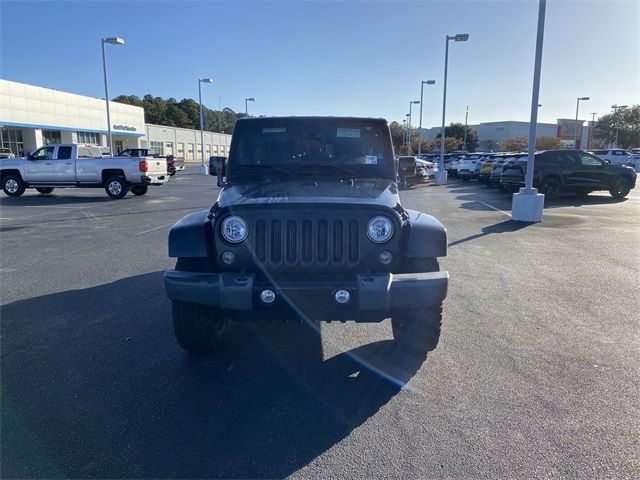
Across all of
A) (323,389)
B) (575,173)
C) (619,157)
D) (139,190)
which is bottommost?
(323,389)

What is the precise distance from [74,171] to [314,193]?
1696 centimetres

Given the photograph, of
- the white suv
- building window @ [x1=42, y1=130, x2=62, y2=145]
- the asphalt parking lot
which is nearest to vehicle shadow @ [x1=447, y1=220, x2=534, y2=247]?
the asphalt parking lot

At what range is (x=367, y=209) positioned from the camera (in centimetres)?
346

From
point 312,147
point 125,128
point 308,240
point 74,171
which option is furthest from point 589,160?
point 125,128

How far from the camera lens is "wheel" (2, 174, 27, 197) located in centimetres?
1844

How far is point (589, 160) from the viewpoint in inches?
674

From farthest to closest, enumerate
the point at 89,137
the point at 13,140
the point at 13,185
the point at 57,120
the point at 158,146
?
the point at 158,146, the point at 89,137, the point at 57,120, the point at 13,140, the point at 13,185

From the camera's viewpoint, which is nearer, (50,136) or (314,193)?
(314,193)

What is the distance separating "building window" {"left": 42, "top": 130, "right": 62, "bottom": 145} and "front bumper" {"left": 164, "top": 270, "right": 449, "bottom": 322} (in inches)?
1851

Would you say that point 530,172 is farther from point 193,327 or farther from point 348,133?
point 193,327

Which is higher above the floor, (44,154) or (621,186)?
(44,154)

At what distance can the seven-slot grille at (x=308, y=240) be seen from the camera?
3430 millimetres

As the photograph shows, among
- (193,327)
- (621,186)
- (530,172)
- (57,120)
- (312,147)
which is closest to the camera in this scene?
(193,327)

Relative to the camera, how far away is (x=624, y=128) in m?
71.9
